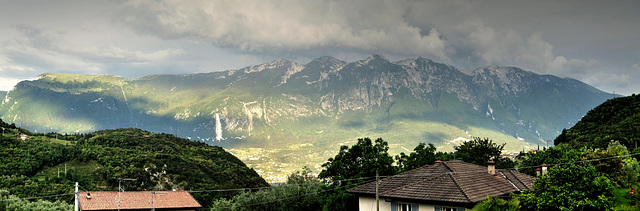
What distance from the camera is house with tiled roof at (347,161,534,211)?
32.3 m

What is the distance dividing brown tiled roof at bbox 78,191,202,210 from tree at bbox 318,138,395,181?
828 inches

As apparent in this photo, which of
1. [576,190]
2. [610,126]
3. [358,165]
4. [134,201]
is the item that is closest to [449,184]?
[576,190]

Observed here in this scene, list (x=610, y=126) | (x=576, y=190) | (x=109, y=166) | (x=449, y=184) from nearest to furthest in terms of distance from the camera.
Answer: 1. (x=576, y=190)
2. (x=449, y=184)
3. (x=610, y=126)
4. (x=109, y=166)

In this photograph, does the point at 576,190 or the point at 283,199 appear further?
the point at 283,199

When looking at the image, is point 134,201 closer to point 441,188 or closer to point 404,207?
point 404,207

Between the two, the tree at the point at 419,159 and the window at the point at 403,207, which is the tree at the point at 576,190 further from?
the tree at the point at 419,159

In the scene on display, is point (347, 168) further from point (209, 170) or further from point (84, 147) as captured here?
point (84, 147)

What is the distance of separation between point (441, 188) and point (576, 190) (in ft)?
36.4

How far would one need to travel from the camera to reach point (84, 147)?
121750mm

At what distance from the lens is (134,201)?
63375 millimetres

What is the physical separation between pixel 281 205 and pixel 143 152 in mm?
83142

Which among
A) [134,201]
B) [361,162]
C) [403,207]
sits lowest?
[134,201]

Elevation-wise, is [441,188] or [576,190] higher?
[576,190]

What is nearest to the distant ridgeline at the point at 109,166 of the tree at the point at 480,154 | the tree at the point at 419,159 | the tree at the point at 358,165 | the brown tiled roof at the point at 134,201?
the brown tiled roof at the point at 134,201
